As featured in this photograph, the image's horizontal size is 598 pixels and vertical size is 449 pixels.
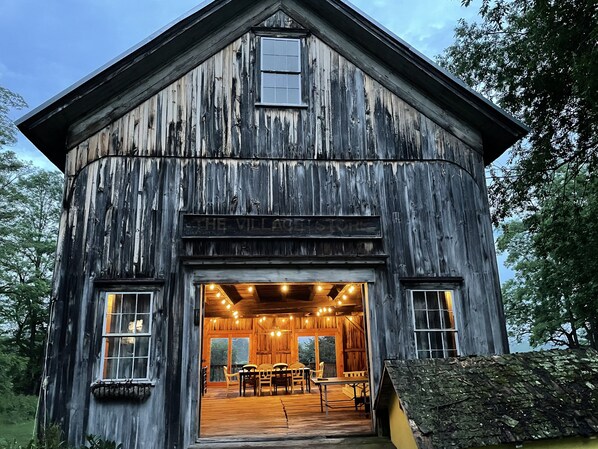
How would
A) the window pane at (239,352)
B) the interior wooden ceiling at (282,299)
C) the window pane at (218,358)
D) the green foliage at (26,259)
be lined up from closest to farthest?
1. the interior wooden ceiling at (282,299)
2. the window pane at (218,358)
3. the window pane at (239,352)
4. the green foliage at (26,259)

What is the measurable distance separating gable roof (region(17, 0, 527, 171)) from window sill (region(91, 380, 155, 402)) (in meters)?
4.06

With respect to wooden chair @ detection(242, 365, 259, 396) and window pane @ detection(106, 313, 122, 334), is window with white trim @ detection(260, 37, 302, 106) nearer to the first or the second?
window pane @ detection(106, 313, 122, 334)

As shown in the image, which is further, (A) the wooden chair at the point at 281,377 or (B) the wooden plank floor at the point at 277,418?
(A) the wooden chair at the point at 281,377

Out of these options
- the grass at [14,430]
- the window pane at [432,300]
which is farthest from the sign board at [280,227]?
the grass at [14,430]

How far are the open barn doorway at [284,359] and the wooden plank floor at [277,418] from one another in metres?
0.02

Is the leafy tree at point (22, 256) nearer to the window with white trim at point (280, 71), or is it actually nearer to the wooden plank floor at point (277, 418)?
the wooden plank floor at point (277, 418)

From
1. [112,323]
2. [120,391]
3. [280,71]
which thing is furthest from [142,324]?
[280,71]

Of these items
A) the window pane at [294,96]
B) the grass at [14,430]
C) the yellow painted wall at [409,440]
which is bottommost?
the grass at [14,430]

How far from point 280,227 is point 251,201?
27.1 inches

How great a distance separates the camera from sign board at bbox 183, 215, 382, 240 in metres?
7.75

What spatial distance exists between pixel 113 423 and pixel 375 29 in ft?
26.4

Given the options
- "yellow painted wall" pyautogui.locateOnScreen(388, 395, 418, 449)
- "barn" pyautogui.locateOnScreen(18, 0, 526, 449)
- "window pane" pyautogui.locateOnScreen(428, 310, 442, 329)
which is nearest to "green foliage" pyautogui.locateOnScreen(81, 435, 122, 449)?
"barn" pyautogui.locateOnScreen(18, 0, 526, 449)

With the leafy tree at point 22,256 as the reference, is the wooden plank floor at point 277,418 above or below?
below

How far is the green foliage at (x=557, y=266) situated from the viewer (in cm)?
1202
